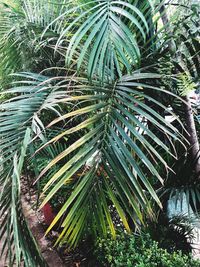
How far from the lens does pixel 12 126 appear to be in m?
1.37

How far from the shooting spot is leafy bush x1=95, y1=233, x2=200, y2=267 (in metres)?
1.68

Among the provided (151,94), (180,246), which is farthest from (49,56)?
(180,246)

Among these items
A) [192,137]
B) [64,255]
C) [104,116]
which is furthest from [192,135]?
[64,255]

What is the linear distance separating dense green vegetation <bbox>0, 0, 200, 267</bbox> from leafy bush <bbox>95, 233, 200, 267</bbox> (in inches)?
0.7

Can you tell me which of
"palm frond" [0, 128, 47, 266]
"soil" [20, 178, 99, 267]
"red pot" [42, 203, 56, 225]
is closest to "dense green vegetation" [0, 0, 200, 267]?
"palm frond" [0, 128, 47, 266]

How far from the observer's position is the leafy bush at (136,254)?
168 cm

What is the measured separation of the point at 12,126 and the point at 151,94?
0.79 m

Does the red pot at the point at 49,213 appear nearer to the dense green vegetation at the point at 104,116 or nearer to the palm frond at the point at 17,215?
the dense green vegetation at the point at 104,116

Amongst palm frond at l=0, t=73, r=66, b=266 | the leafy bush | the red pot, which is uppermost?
palm frond at l=0, t=73, r=66, b=266

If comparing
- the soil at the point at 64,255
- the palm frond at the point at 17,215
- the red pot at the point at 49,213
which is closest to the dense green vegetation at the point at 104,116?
the palm frond at the point at 17,215

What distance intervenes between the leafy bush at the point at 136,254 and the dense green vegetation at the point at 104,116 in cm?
2

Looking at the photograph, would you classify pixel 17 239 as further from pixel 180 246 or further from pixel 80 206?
pixel 180 246

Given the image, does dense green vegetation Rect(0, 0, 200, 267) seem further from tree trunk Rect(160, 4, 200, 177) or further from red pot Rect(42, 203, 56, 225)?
red pot Rect(42, 203, 56, 225)

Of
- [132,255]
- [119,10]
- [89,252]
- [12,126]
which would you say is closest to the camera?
[119,10]
